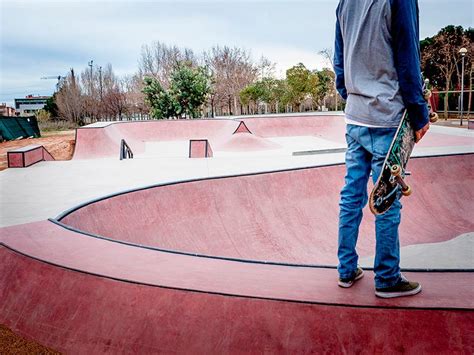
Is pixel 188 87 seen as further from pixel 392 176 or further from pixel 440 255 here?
pixel 392 176

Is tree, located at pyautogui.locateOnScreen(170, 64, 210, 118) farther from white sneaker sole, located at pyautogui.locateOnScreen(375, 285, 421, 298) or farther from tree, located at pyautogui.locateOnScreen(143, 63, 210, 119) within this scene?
white sneaker sole, located at pyautogui.locateOnScreen(375, 285, 421, 298)

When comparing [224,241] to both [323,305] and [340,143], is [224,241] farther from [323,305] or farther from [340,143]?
[340,143]

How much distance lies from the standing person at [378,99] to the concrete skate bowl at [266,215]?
8.00 ft

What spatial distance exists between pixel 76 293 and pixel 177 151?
13.9m

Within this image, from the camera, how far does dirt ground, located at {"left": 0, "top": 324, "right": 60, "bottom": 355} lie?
2494 mm

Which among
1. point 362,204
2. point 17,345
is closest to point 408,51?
point 362,204

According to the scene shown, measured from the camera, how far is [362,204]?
231 centimetres

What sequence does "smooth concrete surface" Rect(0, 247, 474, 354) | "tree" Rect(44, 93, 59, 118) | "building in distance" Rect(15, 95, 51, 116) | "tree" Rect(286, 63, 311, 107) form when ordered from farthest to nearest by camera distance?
"building in distance" Rect(15, 95, 51, 116) → "tree" Rect(44, 93, 59, 118) → "tree" Rect(286, 63, 311, 107) → "smooth concrete surface" Rect(0, 247, 474, 354)

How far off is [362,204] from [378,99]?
0.56 meters

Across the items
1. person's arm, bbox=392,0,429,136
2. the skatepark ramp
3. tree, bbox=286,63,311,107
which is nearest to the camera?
person's arm, bbox=392,0,429,136

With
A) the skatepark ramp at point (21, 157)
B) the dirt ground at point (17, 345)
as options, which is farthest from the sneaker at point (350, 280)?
the skatepark ramp at point (21, 157)

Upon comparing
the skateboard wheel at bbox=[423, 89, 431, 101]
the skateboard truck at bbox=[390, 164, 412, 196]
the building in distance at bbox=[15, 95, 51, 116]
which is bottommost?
the skateboard truck at bbox=[390, 164, 412, 196]

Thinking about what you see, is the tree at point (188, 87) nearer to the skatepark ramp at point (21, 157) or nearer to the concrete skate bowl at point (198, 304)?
the skatepark ramp at point (21, 157)

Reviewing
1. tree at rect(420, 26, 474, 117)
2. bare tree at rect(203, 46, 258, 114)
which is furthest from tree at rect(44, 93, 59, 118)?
tree at rect(420, 26, 474, 117)
